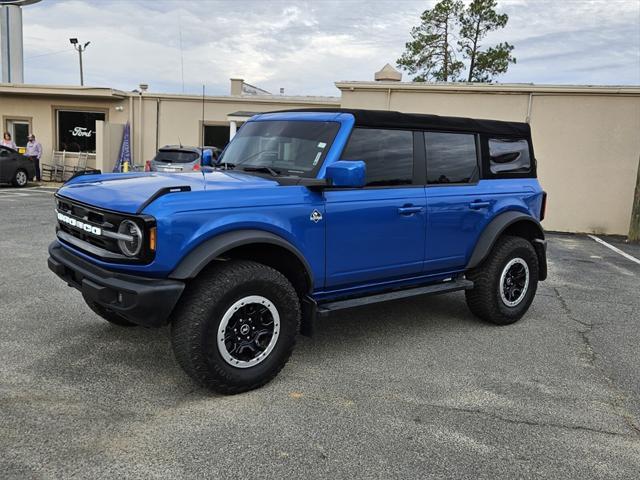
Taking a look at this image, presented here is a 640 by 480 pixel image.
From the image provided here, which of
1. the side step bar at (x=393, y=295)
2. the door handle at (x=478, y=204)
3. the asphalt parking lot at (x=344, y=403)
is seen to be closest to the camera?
the asphalt parking lot at (x=344, y=403)

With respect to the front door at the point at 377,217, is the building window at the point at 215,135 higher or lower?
higher

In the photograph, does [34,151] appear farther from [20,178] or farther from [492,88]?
[492,88]

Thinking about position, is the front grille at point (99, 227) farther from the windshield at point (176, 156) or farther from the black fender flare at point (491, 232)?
the windshield at point (176, 156)

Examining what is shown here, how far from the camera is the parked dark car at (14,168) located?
674 inches

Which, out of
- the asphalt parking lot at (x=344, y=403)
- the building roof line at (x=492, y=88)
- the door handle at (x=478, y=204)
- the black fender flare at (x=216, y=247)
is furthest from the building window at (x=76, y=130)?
the black fender flare at (x=216, y=247)

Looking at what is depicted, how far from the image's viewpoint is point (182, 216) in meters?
3.37

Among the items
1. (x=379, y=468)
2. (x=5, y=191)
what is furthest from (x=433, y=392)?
(x=5, y=191)

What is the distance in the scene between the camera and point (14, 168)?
1734 cm

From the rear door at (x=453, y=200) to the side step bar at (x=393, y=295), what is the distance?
0.15 meters

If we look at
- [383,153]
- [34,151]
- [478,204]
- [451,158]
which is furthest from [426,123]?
[34,151]

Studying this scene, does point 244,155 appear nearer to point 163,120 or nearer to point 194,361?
point 194,361

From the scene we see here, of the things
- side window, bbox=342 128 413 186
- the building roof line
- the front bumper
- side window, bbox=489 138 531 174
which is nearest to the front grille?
the front bumper

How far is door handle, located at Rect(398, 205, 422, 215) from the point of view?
14.7 ft

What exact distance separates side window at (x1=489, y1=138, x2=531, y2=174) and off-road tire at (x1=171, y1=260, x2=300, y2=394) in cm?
277
